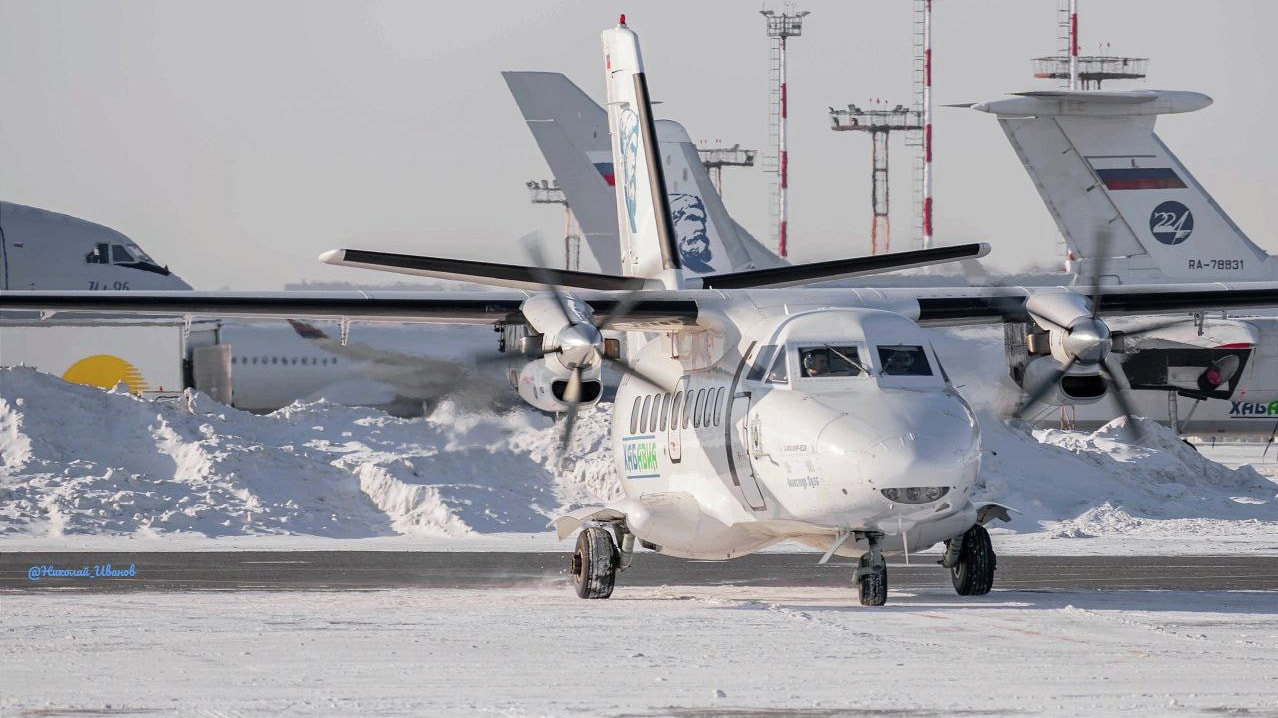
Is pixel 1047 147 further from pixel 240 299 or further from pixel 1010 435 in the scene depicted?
pixel 240 299

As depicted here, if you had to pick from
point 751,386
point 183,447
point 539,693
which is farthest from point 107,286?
point 539,693

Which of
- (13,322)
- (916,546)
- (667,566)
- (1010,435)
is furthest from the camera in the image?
(13,322)

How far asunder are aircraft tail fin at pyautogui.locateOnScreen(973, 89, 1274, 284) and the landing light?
25523mm

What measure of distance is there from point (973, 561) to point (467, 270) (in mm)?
5713

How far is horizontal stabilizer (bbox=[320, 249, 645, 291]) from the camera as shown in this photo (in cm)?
1655

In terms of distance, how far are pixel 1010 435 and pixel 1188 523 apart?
4.99m

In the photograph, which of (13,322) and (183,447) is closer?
(183,447)

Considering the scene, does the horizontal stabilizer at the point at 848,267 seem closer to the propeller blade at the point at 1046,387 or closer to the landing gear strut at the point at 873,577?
the propeller blade at the point at 1046,387

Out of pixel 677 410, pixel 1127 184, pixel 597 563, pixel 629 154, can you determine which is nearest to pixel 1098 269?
pixel 677 410

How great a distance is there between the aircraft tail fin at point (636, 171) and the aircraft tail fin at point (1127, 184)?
1921 cm

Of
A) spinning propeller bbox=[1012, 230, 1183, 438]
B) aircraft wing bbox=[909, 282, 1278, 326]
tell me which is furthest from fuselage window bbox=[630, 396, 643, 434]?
spinning propeller bbox=[1012, 230, 1183, 438]

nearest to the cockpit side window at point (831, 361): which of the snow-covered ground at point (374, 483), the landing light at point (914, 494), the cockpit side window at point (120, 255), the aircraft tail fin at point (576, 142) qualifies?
the landing light at point (914, 494)

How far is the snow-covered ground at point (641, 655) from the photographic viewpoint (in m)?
9.34

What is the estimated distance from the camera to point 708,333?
1641cm
